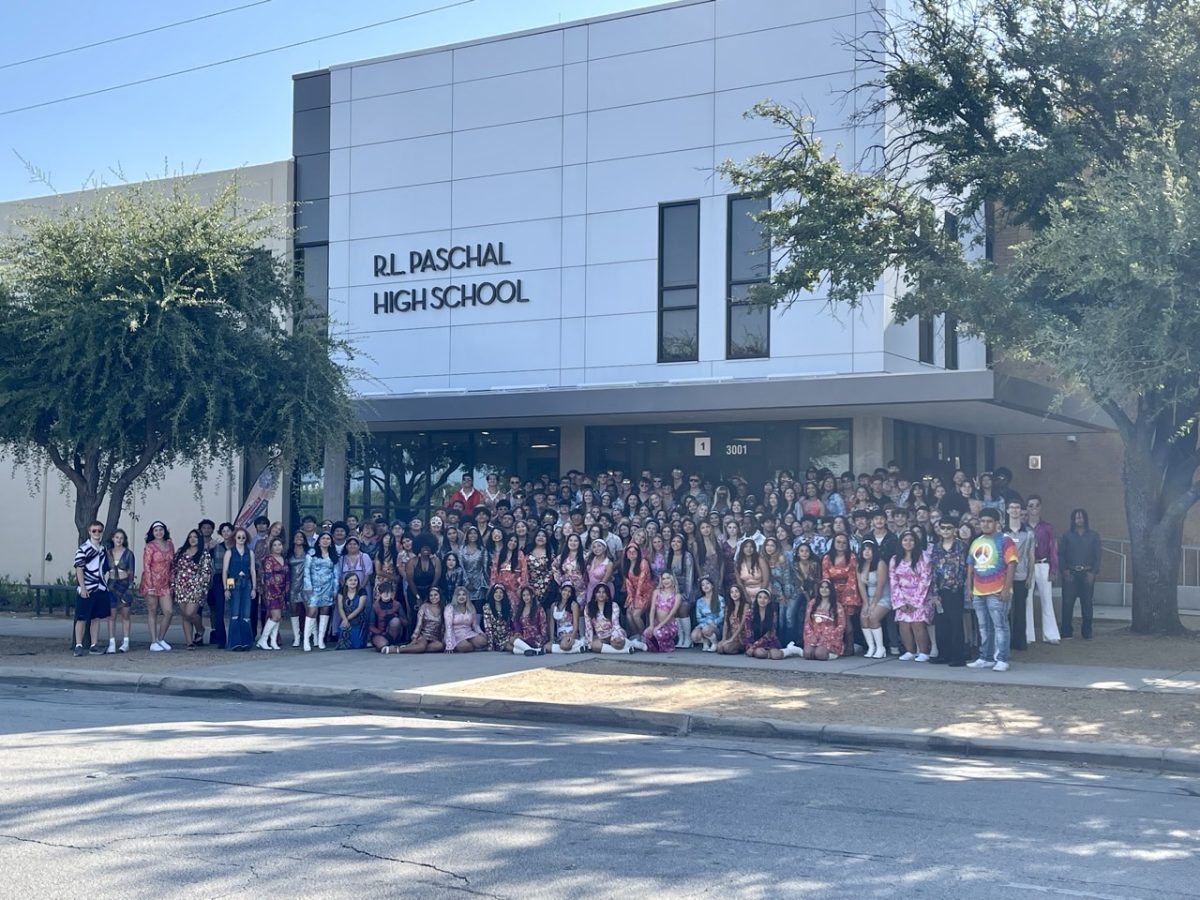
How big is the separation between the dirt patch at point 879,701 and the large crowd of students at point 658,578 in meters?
1.50

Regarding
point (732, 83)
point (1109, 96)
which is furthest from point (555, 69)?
point (1109, 96)

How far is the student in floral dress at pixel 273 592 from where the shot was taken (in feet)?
57.0

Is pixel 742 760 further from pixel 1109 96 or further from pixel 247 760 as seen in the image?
pixel 1109 96

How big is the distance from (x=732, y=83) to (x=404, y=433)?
362 inches

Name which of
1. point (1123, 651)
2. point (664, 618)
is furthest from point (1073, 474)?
point (664, 618)

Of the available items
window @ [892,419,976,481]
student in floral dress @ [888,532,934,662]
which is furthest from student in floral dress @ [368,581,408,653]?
window @ [892,419,976,481]

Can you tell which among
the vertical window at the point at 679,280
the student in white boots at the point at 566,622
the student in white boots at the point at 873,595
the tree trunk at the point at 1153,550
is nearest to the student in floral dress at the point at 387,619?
the student in white boots at the point at 566,622

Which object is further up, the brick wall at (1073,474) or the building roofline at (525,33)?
the building roofline at (525,33)

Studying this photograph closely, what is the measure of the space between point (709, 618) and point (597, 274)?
8719mm

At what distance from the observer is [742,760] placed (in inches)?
383

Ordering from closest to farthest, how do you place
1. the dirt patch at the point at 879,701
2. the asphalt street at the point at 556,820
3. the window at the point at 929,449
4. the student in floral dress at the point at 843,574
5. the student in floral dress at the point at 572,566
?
the asphalt street at the point at 556,820, the dirt patch at the point at 879,701, the student in floral dress at the point at 843,574, the student in floral dress at the point at 572,566, the window at the point at 929,449

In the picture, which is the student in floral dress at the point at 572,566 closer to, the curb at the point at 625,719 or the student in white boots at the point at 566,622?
the student in white boots at the point at 566,622

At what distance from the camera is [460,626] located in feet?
54.2

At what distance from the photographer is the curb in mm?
9984
